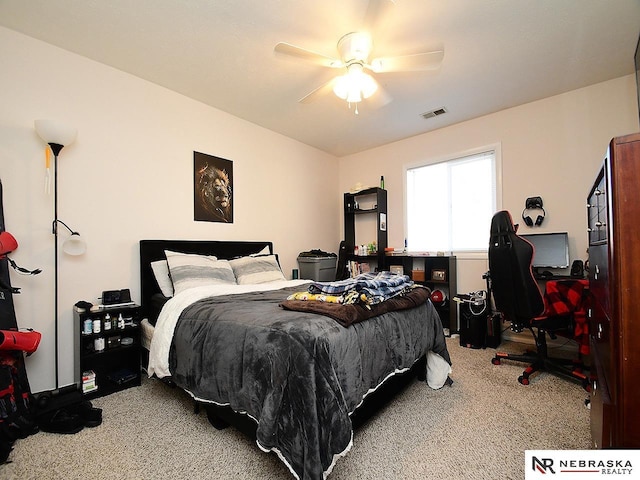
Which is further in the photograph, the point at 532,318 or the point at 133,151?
the point at 133,151

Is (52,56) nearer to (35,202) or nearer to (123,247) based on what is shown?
(35,202)

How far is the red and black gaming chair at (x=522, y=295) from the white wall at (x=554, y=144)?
119 centimetres

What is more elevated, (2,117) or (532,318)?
(2,117)

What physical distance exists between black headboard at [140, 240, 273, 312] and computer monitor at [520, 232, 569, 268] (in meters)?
3.19

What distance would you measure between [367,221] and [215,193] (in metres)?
2.45

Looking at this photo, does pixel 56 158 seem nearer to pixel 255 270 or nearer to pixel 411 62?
pixel 255 270

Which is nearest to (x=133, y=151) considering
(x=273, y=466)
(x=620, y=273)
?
(x=273, y=466)

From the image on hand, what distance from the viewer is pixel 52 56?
2242 mm

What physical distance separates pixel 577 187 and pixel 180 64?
13.2 feet

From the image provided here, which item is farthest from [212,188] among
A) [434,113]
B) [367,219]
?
[434,113]

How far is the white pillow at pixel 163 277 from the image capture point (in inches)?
→ 102

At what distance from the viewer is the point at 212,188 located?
10.7 ft

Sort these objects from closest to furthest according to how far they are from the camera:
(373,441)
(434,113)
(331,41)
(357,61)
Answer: (373,441), (357,61), (331,41), (434,113)

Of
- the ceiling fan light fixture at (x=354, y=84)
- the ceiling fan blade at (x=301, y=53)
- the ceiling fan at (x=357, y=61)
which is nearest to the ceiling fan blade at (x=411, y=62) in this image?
the ceiling fan at (x=357, y=61)
